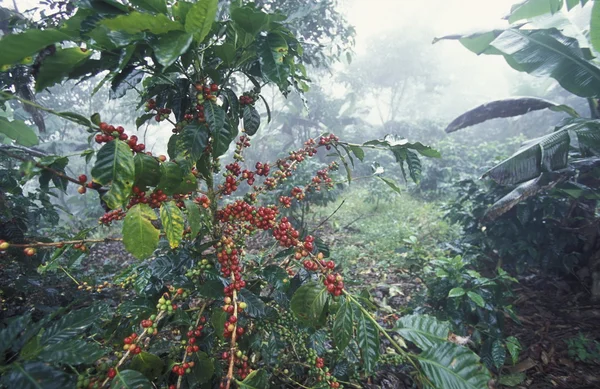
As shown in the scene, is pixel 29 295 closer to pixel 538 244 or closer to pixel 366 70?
pixel 538 244

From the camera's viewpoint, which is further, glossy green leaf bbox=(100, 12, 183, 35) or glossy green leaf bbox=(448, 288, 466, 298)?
glossy green leaf bbox=(448, 288, 466, 298)

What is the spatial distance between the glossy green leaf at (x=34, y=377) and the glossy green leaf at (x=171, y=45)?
788mm

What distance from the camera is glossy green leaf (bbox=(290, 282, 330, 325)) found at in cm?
95

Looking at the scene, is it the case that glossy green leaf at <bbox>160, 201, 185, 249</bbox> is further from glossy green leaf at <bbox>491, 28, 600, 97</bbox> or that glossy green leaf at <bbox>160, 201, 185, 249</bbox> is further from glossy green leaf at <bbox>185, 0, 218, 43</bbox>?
glossy green leaf at <bbox>491, 28, 600, 97</bbox>

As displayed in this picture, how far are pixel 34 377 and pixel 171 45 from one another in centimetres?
87

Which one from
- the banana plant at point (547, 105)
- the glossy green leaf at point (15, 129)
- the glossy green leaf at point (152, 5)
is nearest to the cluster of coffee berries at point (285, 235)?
the glossy green leaf at point (152, 5)

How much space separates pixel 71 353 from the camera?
722 mm

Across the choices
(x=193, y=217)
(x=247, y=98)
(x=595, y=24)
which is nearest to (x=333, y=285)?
(x=193, y=217)

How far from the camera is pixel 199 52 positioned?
0.98 metres

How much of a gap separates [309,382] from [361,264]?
281 centimetres

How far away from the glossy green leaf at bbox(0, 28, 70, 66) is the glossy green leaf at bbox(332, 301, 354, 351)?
1063 millimetres

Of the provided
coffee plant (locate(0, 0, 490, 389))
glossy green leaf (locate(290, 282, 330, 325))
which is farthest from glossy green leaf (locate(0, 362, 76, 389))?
glossy green leaf (locate(290, 282, 330, 325))

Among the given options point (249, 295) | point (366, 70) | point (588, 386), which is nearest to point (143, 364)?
point (249, 295)

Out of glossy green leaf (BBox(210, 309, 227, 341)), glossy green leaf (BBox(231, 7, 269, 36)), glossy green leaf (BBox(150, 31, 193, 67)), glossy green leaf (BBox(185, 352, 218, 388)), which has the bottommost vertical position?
glossy green leaf (BBox(185, 352, 218, 388))
